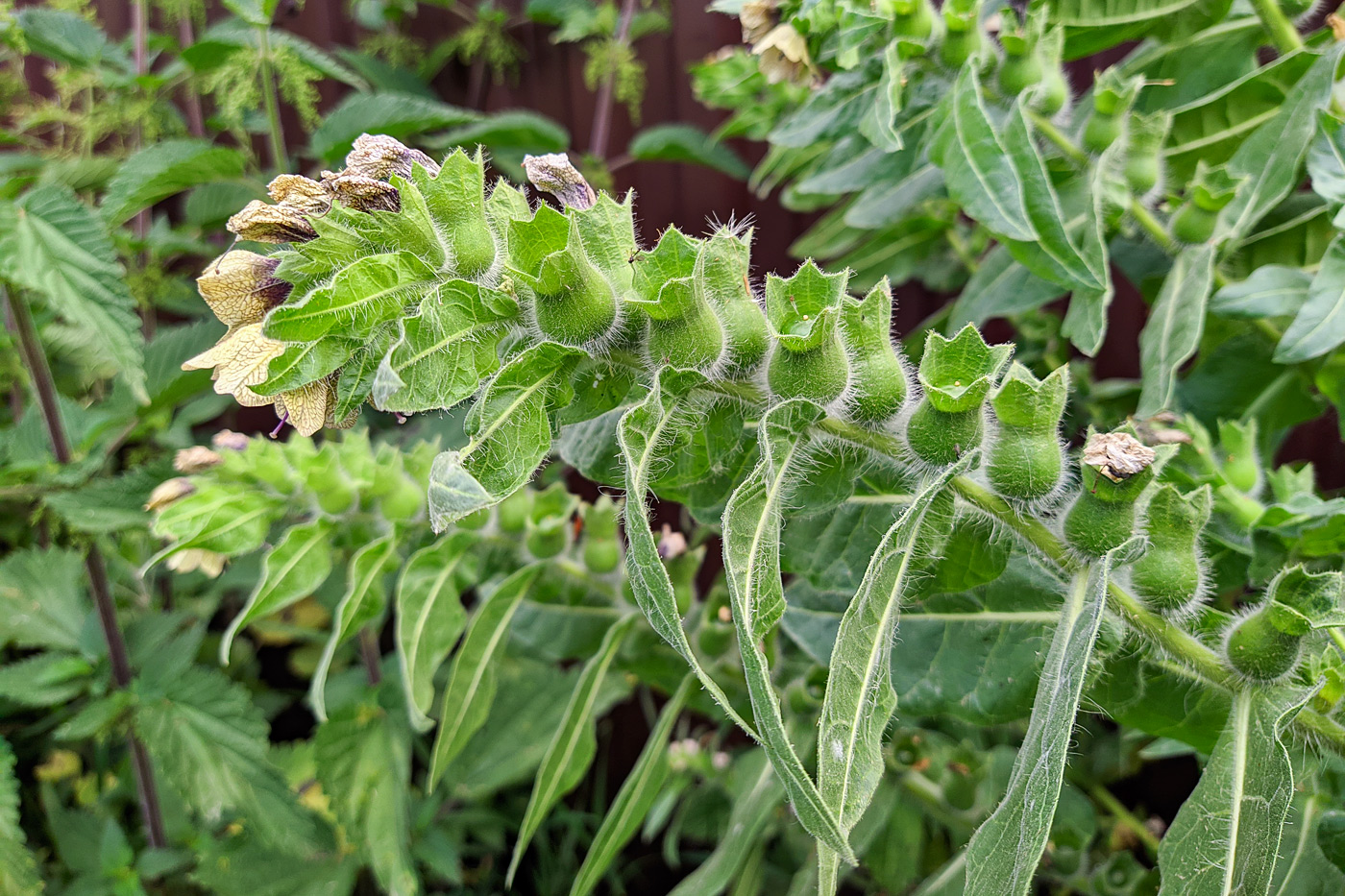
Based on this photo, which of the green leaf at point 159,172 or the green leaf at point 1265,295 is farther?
the green leaf at point 159,172

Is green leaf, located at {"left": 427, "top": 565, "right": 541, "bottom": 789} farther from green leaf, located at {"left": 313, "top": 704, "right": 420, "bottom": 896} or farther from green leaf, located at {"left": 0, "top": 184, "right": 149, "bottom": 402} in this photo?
green leaf, located at {"left": 0, "top": 184, "right": 149, "bottom": 402}

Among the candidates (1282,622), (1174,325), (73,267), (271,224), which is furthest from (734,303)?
(73,267)

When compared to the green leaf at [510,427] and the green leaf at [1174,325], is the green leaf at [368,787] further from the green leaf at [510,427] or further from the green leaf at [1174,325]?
the green leaf at [1174,325]

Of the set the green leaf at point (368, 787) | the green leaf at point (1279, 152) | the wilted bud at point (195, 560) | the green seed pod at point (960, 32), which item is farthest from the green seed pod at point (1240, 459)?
the green leaf at point (368, 787)

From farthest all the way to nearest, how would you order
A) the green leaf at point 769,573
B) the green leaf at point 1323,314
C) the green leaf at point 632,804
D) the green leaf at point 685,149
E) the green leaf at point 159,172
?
the green leaf at point 685,149, the green leaf at point 159,172, the green leaf at point 632,804, the green leaf at point 1323,314, the green leaf at point 769,573

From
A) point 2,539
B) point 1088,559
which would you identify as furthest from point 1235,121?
point 2,539

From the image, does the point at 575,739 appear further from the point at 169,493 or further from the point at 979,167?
the point at 979,167
